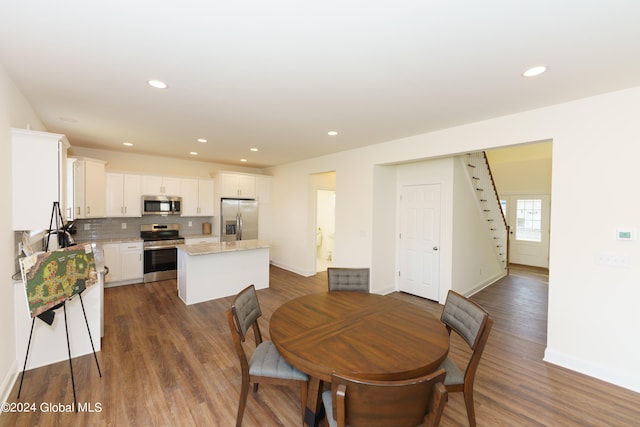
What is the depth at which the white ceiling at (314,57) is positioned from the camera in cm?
149

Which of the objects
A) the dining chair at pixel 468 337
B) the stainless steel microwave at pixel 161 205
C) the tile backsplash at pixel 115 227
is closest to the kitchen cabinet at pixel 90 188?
the tile backsplash at pixel 115 227

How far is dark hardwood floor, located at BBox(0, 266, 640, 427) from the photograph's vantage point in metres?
1.98

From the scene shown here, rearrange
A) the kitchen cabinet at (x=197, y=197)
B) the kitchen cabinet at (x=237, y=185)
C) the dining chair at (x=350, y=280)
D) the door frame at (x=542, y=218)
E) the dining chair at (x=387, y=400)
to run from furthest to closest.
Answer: the door frame at (x=542, y=218)
the kitchen cabinet at (x=237, y=185)
the kitchen cabinet at (x=197, y=197)
the dining chair at (x=350, y=280)
the dining chair at (x=387, y=400)

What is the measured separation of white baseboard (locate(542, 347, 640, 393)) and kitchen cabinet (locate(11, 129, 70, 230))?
5118 mm

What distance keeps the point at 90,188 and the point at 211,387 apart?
4.26 m

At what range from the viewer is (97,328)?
2822mm

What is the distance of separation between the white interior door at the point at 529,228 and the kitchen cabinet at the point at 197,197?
26.5 feet

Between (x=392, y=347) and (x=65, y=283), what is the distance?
8.95ft

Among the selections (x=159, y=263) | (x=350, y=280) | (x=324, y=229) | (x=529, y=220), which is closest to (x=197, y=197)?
(x=159, y=263)

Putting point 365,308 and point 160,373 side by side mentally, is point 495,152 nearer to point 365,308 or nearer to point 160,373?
point 365,308

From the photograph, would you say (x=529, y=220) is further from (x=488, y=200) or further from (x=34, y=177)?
(x=34, y=177)

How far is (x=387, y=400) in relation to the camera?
1.19 meters

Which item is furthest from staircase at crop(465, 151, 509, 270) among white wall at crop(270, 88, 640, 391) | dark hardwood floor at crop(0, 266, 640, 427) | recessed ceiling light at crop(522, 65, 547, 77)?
recessed ceiling light at crop(522, 65, 547, 77)

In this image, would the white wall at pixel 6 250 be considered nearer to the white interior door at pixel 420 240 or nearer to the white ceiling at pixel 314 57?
the white ceiling at pixel 314 57
